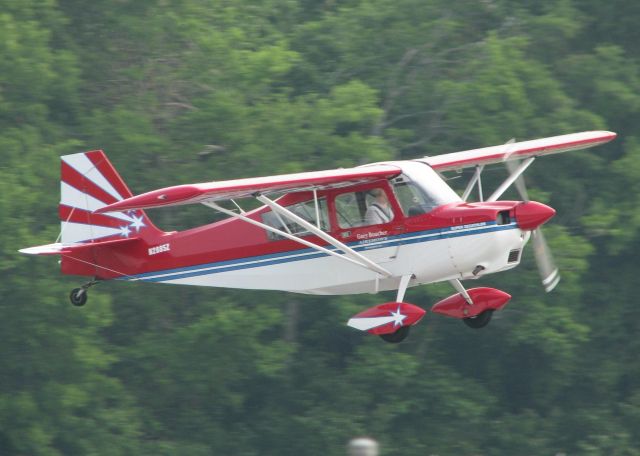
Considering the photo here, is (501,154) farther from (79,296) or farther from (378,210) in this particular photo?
(79,296)

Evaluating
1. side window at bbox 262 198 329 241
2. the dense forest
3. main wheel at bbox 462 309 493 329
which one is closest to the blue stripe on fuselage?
side window at bbox 262 198 329 241

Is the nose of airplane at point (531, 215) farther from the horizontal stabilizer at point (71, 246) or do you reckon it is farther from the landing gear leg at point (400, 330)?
the horizontal stabilizer at point (71, 246)

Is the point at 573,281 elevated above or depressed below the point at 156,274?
below

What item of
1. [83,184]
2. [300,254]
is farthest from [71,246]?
[300,254]

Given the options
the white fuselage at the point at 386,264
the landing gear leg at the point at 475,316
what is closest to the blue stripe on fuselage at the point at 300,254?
the white fuselage at the point at 386,264

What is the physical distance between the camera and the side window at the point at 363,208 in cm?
1744

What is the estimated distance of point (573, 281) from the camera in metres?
30.1

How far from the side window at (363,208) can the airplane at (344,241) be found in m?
0.01

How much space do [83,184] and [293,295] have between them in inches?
443

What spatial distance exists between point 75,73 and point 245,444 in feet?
28.9

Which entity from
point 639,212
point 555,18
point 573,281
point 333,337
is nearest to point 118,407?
point 333,337

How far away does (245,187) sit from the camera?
1656 cm

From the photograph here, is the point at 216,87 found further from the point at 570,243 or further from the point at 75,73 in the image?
the point at 570,243

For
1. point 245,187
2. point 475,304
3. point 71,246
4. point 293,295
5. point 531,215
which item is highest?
point 245,187
